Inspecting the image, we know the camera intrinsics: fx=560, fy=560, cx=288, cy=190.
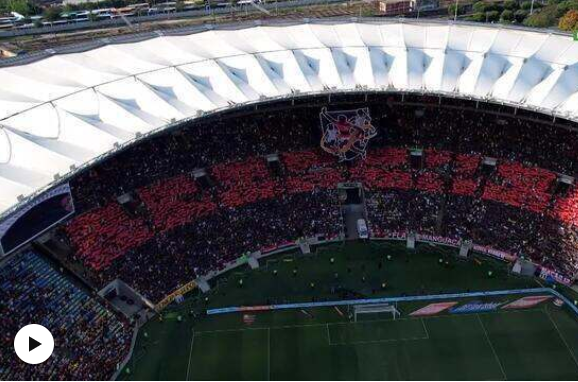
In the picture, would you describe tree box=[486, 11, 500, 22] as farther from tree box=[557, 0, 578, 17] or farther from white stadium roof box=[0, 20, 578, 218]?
white stadium roof box=[0, 20, 578, 218]

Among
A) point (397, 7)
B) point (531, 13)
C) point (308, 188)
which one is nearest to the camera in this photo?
point (308, 188)

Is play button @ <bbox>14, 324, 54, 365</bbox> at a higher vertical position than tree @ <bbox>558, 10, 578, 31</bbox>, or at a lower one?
lower

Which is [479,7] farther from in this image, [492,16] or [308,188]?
[308,188]

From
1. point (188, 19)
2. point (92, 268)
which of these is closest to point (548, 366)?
point (92, 268)

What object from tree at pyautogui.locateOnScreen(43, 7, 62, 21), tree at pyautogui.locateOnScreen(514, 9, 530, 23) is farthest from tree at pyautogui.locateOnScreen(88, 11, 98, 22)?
tree at pyautogui.locateOnScreen(514, 9, 530, 23)

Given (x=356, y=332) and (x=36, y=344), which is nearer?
(x=36, y=344)

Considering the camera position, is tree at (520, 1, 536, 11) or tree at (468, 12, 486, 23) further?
tree at (520, 1, 536, 11)

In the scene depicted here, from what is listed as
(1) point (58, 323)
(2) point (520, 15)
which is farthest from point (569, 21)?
(1) point (58, 323)
